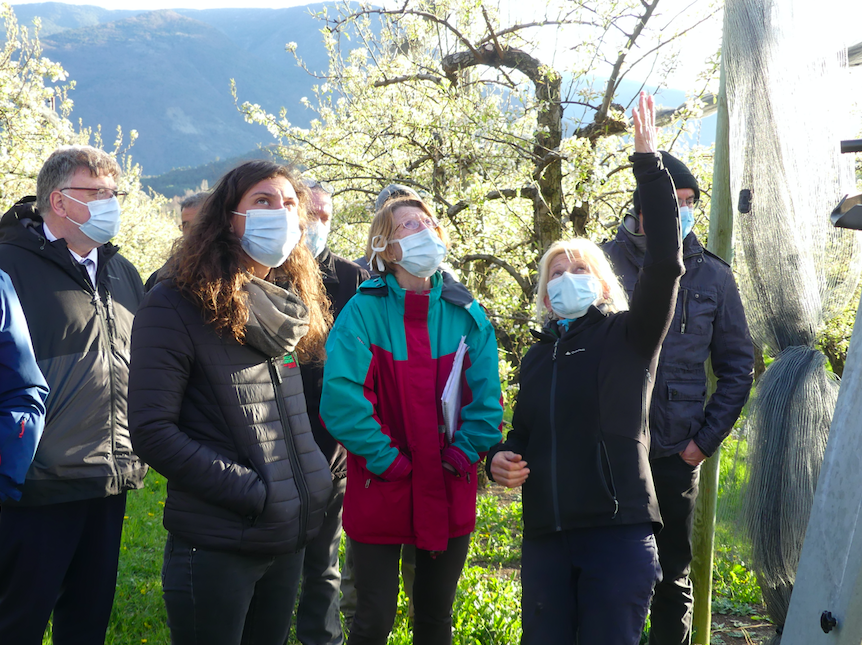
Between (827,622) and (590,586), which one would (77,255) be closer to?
(590,586)

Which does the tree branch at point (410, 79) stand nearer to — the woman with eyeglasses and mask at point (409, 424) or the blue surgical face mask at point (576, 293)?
the woman with eyeglasses and mask at point (409, 424)

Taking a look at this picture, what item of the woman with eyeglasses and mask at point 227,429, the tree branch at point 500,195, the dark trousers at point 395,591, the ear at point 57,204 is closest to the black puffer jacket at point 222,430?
the woman with eyeglasses and mask at point 227,429

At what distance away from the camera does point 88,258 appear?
3.16 m

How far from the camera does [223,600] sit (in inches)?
86.6

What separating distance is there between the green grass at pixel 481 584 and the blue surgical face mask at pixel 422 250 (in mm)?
1511

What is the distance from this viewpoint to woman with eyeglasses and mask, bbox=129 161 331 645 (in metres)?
2.17

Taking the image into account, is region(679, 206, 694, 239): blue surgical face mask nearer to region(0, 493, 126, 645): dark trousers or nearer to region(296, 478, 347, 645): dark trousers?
region(296, 478, 347, 645): dark trousers

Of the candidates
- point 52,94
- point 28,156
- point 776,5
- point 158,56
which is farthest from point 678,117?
point 158,56

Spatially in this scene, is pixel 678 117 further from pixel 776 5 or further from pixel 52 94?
pixel 52 94

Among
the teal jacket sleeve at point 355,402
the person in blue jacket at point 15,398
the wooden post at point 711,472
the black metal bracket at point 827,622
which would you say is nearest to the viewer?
the black metal bracket at point 827,622

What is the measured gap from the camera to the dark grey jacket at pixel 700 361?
A: 3139 mm

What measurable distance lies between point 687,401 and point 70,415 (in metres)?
2.78

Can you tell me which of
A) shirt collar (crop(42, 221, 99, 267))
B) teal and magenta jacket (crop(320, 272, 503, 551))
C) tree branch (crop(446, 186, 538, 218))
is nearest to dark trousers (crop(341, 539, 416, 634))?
teal and magenta jacket (crop(320, 272, 503, 551))

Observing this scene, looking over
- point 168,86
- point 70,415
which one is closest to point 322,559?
point 70,415
